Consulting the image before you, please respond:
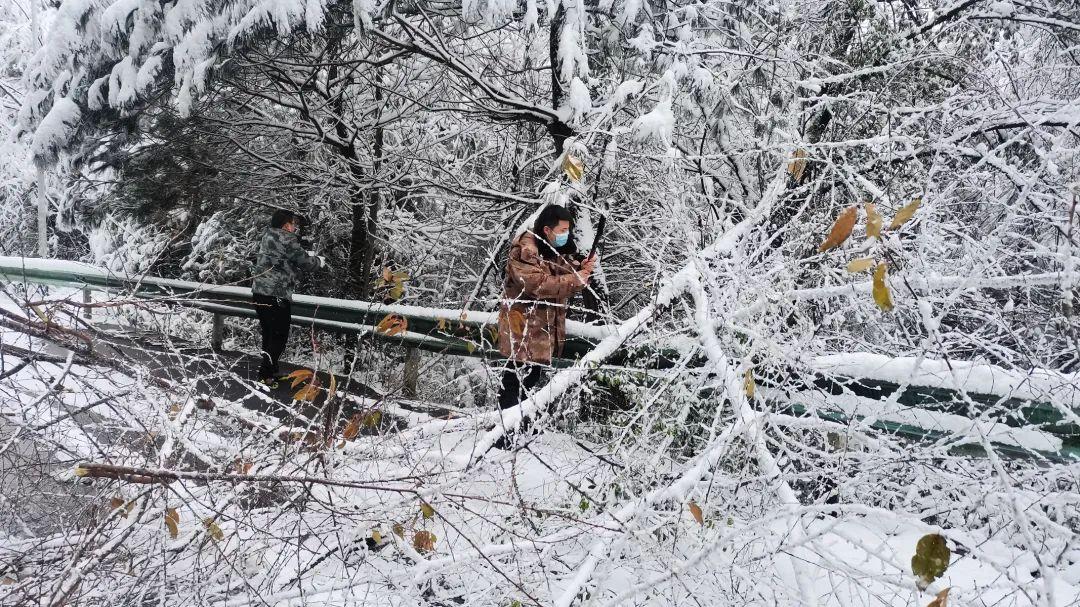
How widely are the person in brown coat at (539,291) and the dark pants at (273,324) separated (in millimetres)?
2772

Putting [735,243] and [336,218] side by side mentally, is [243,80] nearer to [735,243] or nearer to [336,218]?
[336,218]

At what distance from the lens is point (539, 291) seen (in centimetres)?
454

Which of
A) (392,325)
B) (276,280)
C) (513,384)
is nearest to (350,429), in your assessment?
(513,384)

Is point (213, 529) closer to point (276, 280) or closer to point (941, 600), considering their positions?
point (941, 600)

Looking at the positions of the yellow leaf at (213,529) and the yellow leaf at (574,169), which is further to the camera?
the yellow leaf at (574,169)

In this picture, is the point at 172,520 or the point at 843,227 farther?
the point at 172,520

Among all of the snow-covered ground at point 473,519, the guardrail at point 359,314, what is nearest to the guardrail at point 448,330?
the guardrail at point 359,314

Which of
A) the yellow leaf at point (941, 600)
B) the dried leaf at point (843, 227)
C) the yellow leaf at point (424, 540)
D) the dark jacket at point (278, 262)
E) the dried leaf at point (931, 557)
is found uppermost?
the dried leaf at point (843, 227)

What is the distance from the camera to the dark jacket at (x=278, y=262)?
20.4 ft

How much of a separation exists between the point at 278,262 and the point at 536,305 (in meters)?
2.99

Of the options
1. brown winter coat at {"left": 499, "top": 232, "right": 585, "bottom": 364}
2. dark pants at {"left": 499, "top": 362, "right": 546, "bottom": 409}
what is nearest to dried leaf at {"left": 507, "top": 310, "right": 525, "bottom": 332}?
brown winter coat at {"left": 499, "top": 232, "right": 585, "bottom": 364}

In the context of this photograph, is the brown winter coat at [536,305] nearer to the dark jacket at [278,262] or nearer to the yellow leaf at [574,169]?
the yellow leaf at [574,169]

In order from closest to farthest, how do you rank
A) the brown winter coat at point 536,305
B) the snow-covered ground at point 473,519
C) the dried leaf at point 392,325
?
the snow-covered ground at point 473,519 → the brown winter coat at point 536,305 → the dried leaf at point 392,325

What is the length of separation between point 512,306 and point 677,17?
2.88 metres
